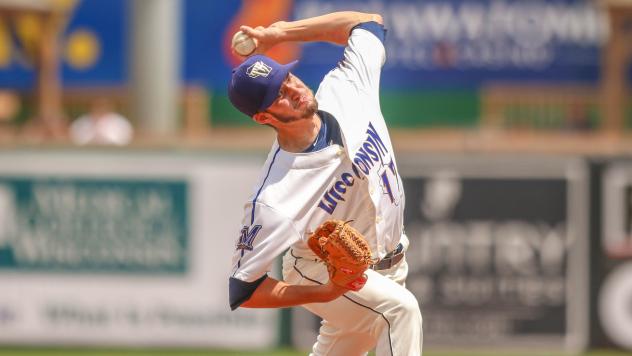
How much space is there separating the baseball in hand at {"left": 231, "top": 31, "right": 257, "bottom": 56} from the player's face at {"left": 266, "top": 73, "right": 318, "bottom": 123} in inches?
16.6

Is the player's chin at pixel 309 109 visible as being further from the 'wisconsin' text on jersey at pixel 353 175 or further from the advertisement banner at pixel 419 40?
the advertisement banner at pixel 419 40

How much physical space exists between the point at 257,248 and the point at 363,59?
121cm

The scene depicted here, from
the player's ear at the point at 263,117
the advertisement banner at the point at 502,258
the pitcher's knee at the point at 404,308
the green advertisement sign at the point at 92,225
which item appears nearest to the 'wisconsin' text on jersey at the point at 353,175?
the player's ear at the point at 263,117

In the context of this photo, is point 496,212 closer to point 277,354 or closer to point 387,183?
→ point 277,354

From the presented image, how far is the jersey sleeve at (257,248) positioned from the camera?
5.32m

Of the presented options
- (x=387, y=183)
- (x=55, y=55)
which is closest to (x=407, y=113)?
(x=55, y=55)

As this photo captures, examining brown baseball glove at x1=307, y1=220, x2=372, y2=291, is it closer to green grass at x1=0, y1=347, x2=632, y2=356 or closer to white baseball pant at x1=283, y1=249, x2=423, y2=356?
white baseball pant at x1=283, y1=249, x2=423, y2=356

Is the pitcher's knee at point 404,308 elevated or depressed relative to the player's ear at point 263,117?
depressed

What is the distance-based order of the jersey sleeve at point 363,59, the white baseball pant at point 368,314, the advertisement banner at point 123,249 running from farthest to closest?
the advertisement banner at point 123,249, the jersey sleeve at point 363,59, the white baseball pant at point 368,314

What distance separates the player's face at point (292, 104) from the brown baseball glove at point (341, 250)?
482 mm

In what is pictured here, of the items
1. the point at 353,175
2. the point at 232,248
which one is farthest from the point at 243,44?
the point at 232,248

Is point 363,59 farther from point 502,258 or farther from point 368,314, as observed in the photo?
point 502,258

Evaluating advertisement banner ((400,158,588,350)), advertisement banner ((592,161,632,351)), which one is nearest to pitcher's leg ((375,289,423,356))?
advertisement banner ((400,158,588,350))

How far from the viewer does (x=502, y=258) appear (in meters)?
9.99
